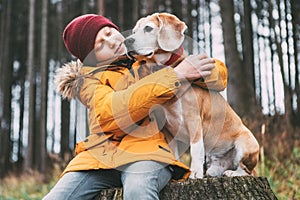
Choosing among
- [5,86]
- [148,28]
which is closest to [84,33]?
[148,28]

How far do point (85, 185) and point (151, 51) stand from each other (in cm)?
108

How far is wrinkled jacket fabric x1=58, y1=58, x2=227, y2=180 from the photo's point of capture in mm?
2996

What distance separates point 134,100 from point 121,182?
660 millimetres

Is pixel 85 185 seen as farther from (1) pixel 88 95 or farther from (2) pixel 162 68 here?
(2) pixel 162 68

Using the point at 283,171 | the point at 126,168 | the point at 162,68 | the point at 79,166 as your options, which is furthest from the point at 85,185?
the point at 283,171

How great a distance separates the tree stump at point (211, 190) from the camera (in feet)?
10.1

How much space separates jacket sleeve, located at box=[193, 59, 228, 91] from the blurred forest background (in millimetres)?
659

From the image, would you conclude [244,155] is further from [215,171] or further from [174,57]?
[174,57]

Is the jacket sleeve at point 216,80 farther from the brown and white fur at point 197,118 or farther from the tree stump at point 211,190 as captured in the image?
the tree stump at point 211,190

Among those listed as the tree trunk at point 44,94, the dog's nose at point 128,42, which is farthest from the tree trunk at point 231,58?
the tree trunk at point 44,94

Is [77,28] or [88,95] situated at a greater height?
[77,28]

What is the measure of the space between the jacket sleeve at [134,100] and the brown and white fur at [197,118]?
11.9 inches

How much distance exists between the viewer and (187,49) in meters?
3.91

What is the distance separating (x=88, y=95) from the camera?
10.7 ft
